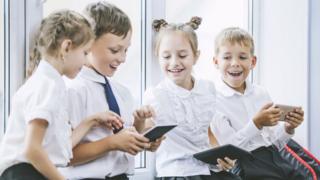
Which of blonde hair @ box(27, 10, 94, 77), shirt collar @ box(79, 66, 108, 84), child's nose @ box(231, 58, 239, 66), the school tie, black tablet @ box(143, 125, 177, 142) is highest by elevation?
blonde hair @ box(27, 10, 94, 77)

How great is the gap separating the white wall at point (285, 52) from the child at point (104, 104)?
1186mm

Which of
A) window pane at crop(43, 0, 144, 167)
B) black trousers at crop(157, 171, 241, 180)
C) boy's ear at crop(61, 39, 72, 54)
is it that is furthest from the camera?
window pane at crop(43, 0, 144, 167)

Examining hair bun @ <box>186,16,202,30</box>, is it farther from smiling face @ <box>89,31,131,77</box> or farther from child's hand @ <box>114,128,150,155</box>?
child's hand @ <box>114,128,150,155</box>

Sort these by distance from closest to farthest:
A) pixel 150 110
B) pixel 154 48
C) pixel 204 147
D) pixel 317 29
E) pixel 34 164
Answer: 1. pixel 34 164
2. pixel 150 110
3. pixel 204 147
4. pixel 154 48
5. pixel 317 29

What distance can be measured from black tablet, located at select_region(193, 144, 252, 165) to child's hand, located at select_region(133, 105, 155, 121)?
0.88 ft

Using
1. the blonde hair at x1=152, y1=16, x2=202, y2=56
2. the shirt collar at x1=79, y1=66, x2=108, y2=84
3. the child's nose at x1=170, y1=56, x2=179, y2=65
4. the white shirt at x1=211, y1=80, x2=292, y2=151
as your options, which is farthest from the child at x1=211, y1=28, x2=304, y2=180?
the shirt collar at x1=79, y1=66, x2=108, y2=84

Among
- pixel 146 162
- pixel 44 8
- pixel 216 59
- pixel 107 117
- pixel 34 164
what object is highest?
pixel 44 8

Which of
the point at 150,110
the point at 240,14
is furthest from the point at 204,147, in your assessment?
the point at 240,14

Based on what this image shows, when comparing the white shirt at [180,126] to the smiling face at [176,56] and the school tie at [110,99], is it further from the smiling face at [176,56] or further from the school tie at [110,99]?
the school tie at [110,99]

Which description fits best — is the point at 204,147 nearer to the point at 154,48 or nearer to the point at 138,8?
the point at 154,48

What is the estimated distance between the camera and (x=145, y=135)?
5.35 ft

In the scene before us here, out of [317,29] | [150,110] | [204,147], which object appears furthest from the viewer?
[317,29]

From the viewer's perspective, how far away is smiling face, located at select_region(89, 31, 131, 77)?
1.69 metres

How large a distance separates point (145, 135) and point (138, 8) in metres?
0.77
